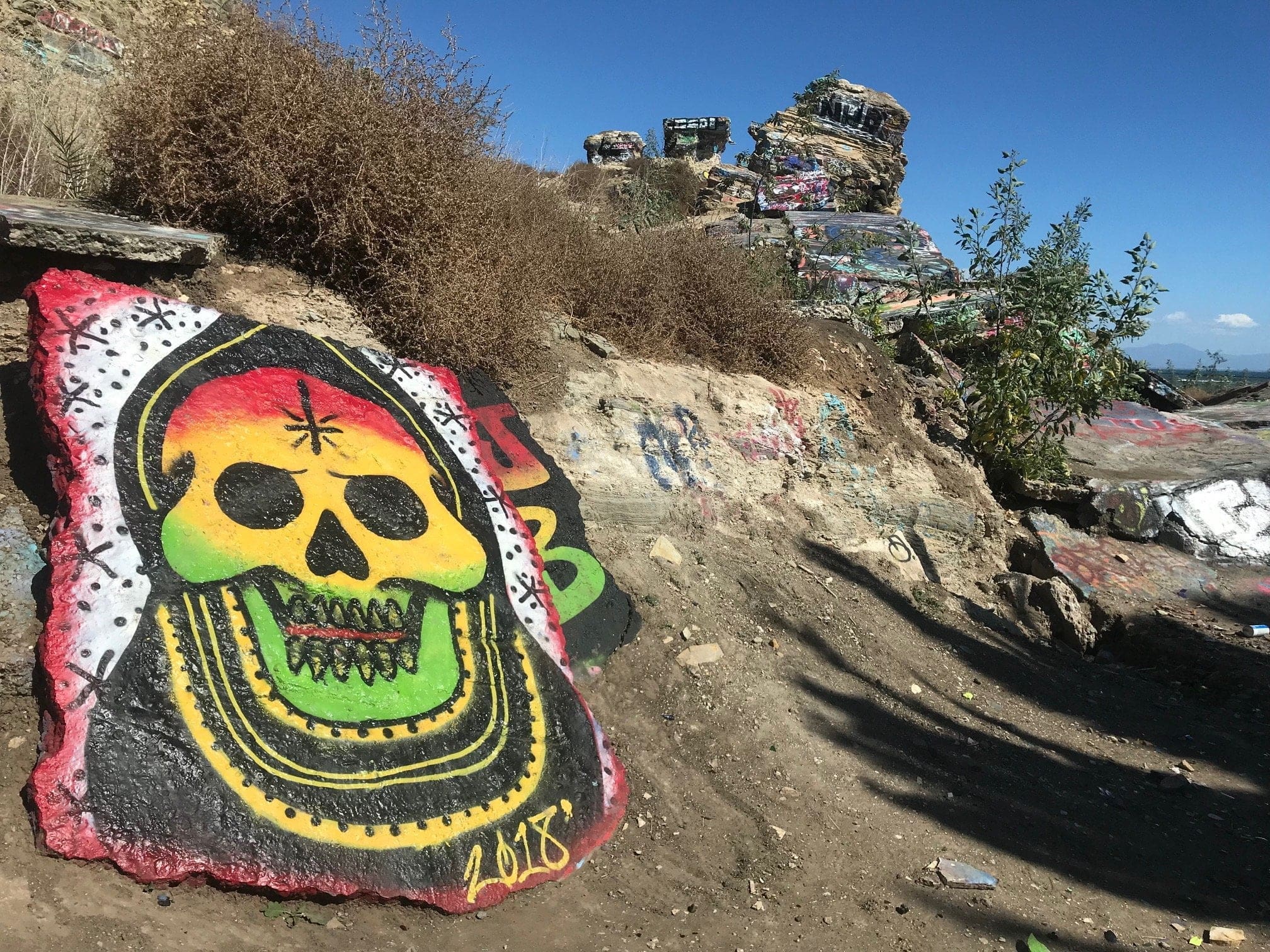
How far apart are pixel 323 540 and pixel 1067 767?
13.8 ft

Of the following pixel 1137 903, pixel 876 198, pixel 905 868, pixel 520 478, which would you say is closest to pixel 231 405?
pixel 520 478

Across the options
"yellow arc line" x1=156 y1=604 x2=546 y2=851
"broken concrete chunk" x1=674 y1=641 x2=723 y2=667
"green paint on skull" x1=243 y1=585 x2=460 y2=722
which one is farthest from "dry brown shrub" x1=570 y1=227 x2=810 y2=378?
"yellow arc line" x1=156 y1=604 x2=546 y2=851

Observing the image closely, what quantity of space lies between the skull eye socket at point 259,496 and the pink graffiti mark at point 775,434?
11.0 feet

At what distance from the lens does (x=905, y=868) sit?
140 inches

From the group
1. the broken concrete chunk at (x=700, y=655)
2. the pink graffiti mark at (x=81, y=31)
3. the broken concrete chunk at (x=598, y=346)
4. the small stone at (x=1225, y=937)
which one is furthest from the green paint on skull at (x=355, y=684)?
the pink graffiti mark at (x=81, y=31)

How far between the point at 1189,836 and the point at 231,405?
A: 507 cm

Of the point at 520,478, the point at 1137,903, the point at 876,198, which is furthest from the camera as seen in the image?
the point at 876,198

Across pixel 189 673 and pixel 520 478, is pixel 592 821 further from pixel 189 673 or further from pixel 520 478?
pixel 520 478

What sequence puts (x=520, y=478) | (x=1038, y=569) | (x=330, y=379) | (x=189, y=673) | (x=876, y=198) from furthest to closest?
1. (x=876, y=198)
2. (x=1038, y=569)
3. (x=520, y=478)
4. (x=330, y=379)
5. (x=189, y=673)

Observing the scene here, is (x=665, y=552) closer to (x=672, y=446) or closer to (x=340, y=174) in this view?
(x=672, y=446)

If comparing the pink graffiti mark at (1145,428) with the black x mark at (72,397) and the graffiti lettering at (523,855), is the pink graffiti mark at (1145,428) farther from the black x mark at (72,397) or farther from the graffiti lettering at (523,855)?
the black x mark at (72,397)

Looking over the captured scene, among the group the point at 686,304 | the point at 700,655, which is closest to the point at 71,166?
the point at 686,304

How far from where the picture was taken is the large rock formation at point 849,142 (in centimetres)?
1491

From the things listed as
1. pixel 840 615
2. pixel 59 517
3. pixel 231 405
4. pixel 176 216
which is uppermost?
pixel 176 216
